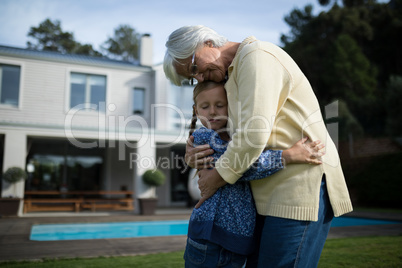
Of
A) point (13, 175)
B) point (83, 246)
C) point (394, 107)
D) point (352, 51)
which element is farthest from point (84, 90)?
point (352, 51)

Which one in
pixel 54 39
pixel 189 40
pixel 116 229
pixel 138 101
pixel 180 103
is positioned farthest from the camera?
pixel 54 39

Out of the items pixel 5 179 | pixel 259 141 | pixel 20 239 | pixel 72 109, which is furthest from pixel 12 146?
pixel 259 141

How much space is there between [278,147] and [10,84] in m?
12.4

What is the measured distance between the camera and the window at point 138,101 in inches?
533

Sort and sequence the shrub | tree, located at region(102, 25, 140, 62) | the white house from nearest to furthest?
1. the shrub
2. the white house
3. tree, located at region(102, 25, 140, 62)

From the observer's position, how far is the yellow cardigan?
1164 mm

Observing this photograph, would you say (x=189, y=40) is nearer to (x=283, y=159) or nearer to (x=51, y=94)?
(x=283, y=159)

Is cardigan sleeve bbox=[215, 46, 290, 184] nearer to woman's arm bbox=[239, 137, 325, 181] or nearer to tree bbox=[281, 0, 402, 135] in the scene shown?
woman's arm bbox=[239, 137, 325, 181]

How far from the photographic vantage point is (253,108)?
1.16 m

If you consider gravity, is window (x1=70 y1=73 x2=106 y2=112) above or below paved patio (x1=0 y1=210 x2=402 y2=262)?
above

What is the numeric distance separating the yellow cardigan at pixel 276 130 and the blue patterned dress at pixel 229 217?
5 centimetres

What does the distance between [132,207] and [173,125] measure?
11.5 ft

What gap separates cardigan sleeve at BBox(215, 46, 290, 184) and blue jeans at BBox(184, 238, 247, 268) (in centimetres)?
27

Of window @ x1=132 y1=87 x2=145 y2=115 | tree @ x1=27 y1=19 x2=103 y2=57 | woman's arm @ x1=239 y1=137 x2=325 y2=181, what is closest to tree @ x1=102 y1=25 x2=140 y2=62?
tree @ x1=27 y1=19 x2=103 y2=57
